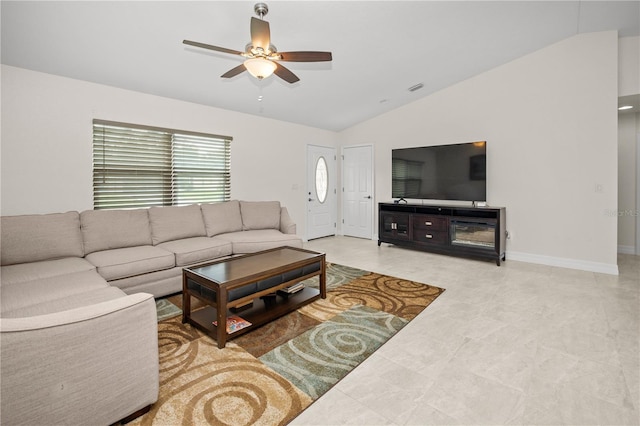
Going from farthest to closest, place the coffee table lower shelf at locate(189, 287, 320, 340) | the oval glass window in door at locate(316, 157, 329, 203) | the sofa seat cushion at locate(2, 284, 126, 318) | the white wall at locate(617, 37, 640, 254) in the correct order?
the oval glass window in door at locate(316, 157, 329, 203) < the white wall at locate(617, 37, 640, 254) < the coffee table lower shelf at locate(189, 287, 320, 340) < the sofa seat cushion at locate(2, 284, 126, 318)

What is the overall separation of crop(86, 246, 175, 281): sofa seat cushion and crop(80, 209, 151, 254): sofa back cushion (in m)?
0.10

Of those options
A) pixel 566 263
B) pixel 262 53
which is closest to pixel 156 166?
pixel 262 53

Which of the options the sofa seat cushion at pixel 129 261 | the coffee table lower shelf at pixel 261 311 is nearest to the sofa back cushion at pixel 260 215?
the sofa seat cushion at pixel 129 261

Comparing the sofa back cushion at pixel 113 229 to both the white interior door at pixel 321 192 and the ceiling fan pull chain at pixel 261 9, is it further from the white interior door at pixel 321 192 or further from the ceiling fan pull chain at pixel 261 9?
the white interior door at pixel 321 192

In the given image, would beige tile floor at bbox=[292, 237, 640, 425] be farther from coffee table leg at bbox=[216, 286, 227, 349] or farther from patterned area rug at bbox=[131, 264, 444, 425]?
coffee table leg at bbox=[216, 286, 227, 349]

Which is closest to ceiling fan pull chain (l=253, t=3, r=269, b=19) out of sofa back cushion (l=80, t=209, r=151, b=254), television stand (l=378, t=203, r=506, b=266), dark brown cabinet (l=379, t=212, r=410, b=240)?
sofa back cushion (l=80, t=209, r=151, b=254)

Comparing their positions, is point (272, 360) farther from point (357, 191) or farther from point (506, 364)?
point (357, 191)

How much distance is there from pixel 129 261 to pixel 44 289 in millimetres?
759

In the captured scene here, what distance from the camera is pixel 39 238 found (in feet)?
9.39

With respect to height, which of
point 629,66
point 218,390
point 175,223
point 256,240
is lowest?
point 218,390

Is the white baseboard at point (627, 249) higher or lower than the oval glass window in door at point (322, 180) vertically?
lower

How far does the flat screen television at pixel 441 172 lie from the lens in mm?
4730

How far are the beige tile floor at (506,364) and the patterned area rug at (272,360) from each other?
0.13 meters

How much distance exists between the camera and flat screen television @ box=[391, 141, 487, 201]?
4730mm
